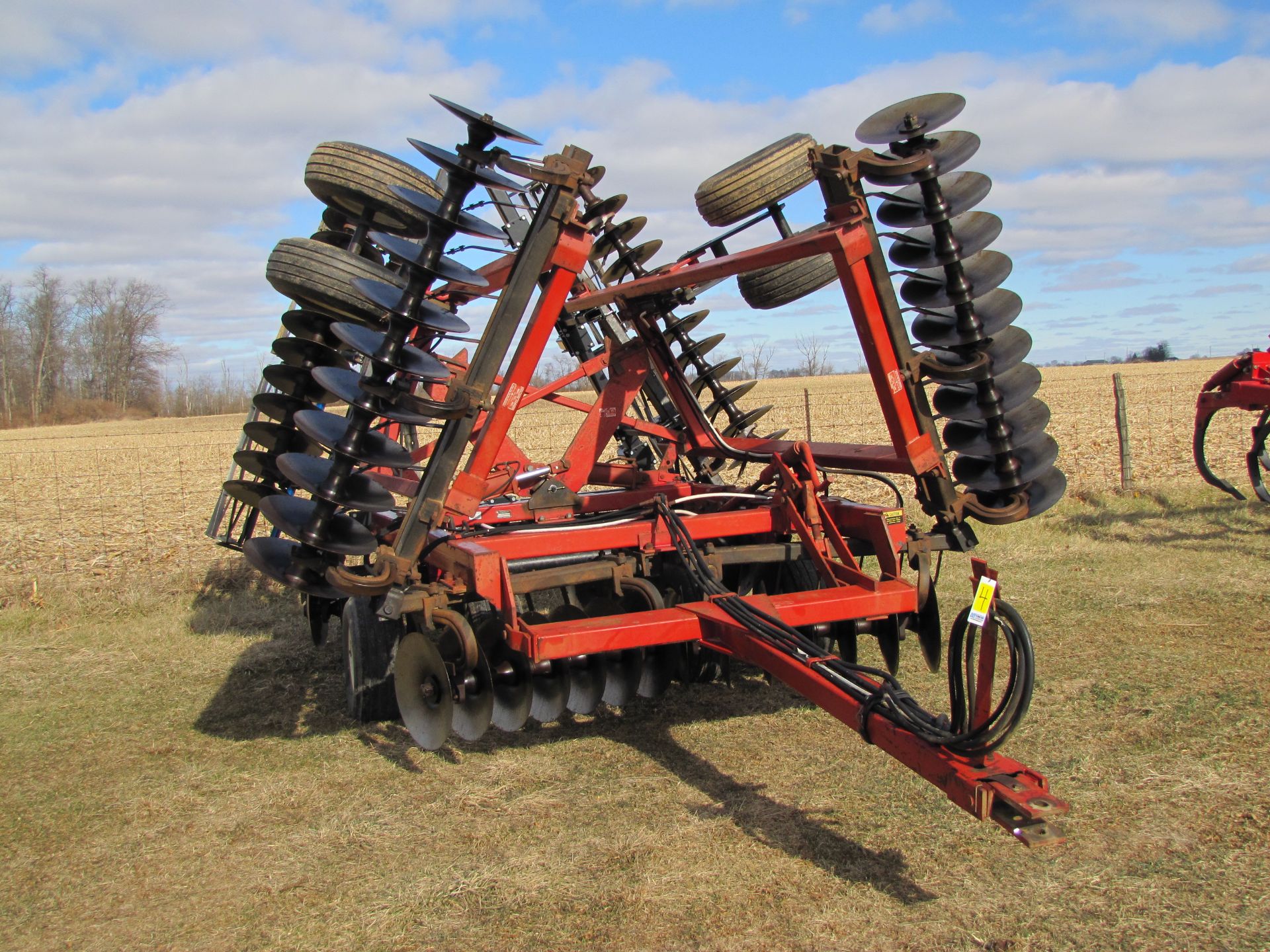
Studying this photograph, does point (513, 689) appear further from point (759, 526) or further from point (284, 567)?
point (759, 526)

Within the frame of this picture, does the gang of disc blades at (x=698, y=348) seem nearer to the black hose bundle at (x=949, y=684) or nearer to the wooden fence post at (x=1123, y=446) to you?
the black hose bundle at (x=949, y=684)

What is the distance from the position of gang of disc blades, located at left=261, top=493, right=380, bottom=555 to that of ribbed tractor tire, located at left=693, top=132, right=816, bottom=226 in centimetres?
258

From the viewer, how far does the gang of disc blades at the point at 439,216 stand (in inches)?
168

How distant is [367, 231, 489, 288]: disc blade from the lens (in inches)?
166

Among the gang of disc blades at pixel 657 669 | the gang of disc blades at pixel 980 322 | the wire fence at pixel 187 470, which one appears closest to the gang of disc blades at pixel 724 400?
the gang of disc blades at pixel 980 322

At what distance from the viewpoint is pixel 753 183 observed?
18.0 feet

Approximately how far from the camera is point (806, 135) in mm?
5680

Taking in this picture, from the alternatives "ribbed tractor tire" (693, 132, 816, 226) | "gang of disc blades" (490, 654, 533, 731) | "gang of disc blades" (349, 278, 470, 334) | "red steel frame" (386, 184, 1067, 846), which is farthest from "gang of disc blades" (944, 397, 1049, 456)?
"gang of disc blades" (349, 278, 470, 334)

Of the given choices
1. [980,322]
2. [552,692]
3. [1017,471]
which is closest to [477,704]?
[552,692]

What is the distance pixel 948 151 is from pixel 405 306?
276 centimetres

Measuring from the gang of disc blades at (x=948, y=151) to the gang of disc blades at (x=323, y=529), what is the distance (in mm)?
3055

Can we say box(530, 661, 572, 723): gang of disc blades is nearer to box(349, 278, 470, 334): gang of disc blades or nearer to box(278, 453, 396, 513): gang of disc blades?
box(278, 453, 396, 513): gang of disc blades

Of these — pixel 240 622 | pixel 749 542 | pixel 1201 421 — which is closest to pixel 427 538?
Answer: pixel 749 542

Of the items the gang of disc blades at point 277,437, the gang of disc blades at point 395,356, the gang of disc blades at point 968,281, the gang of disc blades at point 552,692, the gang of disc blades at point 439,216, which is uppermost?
the gang of disc blades at point 439,216
